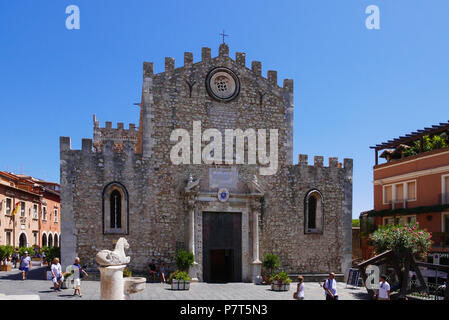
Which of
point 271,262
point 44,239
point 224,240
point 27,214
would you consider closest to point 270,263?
point 271,262

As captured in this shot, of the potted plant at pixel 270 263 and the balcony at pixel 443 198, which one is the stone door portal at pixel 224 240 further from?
the balcony at pixel 443 198

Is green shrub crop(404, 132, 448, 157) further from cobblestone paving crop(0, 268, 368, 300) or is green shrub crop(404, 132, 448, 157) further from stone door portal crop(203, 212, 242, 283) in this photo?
stone door portal crop(203, 212, 242, 283)

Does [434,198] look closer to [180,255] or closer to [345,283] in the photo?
[345,283]

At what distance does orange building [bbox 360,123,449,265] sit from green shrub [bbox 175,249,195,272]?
16.0 meters

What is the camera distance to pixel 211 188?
22078mm

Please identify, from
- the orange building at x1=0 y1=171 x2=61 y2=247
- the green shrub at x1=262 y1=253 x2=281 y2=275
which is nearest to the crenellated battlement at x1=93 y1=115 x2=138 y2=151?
the orange building at x1=0 y1=171 x2=61 y2=247

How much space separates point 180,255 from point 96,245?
4.19 meters

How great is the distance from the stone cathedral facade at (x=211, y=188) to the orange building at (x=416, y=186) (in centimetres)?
685

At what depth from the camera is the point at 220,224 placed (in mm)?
22109

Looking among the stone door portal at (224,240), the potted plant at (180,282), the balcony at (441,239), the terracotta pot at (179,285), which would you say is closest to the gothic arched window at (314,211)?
the stone door portal at (224,240)

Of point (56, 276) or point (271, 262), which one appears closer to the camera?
point (56, 276)

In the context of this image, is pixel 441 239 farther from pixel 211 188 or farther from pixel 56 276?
pixel 56 276

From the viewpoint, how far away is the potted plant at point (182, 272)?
18.7m

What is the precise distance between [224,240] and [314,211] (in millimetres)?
5843
